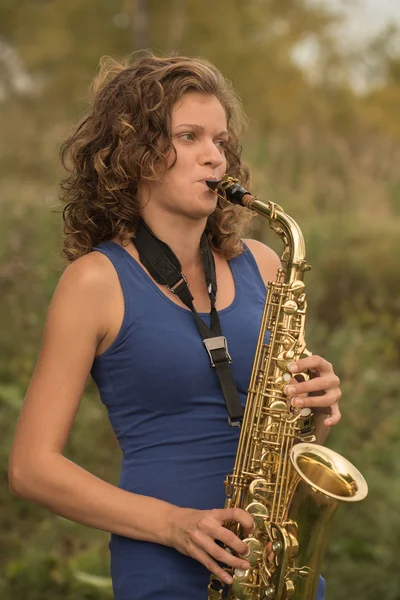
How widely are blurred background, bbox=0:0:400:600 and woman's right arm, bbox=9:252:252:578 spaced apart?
2.56 ft

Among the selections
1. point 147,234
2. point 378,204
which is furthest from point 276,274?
point 378,204

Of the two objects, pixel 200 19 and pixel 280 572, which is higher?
pixel 200 19

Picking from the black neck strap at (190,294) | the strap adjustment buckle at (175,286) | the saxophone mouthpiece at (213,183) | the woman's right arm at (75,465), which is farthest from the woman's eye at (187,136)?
the woman's right arm at (75,465)

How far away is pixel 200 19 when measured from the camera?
541 inches

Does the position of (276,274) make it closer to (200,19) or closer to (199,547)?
(199,547)

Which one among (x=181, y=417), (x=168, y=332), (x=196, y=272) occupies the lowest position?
(x=181, y=417)

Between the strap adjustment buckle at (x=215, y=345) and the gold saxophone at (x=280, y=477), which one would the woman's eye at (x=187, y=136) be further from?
the strap adjustment buckle at (x=215, y=345)

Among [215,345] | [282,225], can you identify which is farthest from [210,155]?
[215,345]

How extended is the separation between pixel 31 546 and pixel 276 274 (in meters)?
2.56

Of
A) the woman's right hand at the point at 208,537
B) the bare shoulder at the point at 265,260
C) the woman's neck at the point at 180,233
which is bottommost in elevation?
the woman's right hand at the point at 208,537

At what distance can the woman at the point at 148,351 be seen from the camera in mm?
2408

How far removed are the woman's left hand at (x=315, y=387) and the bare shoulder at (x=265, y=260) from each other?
50 centimetres

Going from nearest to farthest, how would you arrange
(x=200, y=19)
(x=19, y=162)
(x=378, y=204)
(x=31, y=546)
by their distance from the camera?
(x=31, y=546) < (x=378, y=204) < (x=19, y=162) < (x=200, y=19)

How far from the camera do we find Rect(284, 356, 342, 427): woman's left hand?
2.55 m
